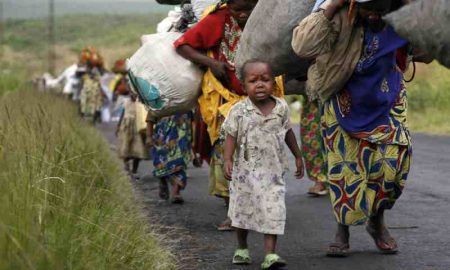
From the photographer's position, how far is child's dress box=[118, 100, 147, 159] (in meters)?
13.9

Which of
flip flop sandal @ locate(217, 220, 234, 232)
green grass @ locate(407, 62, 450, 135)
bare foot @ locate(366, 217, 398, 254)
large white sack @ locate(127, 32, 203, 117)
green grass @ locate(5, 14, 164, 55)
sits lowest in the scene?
green grass @ locate(5, 14, 164, 55)

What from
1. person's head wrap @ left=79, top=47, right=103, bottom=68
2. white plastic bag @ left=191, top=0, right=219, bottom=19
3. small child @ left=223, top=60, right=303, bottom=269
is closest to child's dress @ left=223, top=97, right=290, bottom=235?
small child @ left=223, top=60, right=303, bottom=269

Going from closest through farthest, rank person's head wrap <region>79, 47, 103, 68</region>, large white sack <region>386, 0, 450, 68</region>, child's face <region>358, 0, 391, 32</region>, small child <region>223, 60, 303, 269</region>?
large white sack <region>386, 0, 450, 68</region>, child's face <region>358, 0, 391, 32</region>, small child <region>223, 60, 303, 269</region>, person's head wrap <region>79, 47, 103, 68</region>

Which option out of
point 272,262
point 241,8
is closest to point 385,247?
point 272,262

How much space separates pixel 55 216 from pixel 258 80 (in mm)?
1892

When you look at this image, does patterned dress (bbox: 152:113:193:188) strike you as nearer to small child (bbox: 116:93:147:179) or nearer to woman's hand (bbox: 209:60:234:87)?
small child (bbox: 116:93:147:179)

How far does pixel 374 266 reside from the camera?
6531mm

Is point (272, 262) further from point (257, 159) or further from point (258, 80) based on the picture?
point (258, 80)

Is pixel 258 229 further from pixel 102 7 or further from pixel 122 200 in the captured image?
pixel 102 7

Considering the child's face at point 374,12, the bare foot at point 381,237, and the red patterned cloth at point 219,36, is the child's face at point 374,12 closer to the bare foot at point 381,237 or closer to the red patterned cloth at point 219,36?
the bare foot at point 381,237

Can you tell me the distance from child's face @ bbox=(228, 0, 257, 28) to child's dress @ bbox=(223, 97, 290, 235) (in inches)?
47.3

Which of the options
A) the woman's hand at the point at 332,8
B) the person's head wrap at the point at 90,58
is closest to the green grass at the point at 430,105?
the person's head wrap at the point at 90,58

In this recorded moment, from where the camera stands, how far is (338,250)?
6.88 m

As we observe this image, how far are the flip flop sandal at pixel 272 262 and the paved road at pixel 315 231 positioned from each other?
181 millimetres
